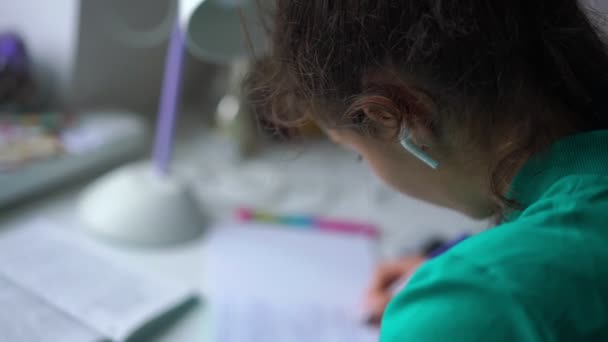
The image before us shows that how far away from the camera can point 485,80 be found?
0.38 meters

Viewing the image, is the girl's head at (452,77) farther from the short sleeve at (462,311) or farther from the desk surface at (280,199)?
the desk surface at (280,199)

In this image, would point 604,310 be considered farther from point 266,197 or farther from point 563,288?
point 266,197

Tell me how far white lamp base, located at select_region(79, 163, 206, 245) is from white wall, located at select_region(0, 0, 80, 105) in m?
0.22

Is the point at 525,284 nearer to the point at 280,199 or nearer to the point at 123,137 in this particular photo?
the point at 280,199

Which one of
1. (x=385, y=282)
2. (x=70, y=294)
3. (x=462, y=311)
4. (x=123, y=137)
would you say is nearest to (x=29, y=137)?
(x=123, y=137)

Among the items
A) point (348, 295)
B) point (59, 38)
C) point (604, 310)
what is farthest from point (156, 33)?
point (604, 310)

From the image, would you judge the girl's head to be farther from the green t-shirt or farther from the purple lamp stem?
the purple lamp stem

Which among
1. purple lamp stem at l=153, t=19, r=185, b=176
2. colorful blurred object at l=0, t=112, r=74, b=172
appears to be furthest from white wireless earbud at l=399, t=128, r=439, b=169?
colorful blurred object at l=0, t=112, r=74, b=172

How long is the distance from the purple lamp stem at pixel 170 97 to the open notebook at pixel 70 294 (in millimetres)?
138

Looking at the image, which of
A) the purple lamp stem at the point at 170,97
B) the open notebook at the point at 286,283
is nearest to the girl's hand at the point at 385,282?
the open notebook at the point at 286,283

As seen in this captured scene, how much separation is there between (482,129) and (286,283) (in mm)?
313

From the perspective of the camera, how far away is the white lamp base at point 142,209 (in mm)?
655

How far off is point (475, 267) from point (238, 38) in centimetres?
Answer: 44

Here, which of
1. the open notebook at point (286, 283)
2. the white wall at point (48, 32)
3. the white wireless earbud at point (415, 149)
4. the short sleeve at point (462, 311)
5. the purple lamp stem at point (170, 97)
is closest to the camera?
the short sleeve at point (462, 311)
